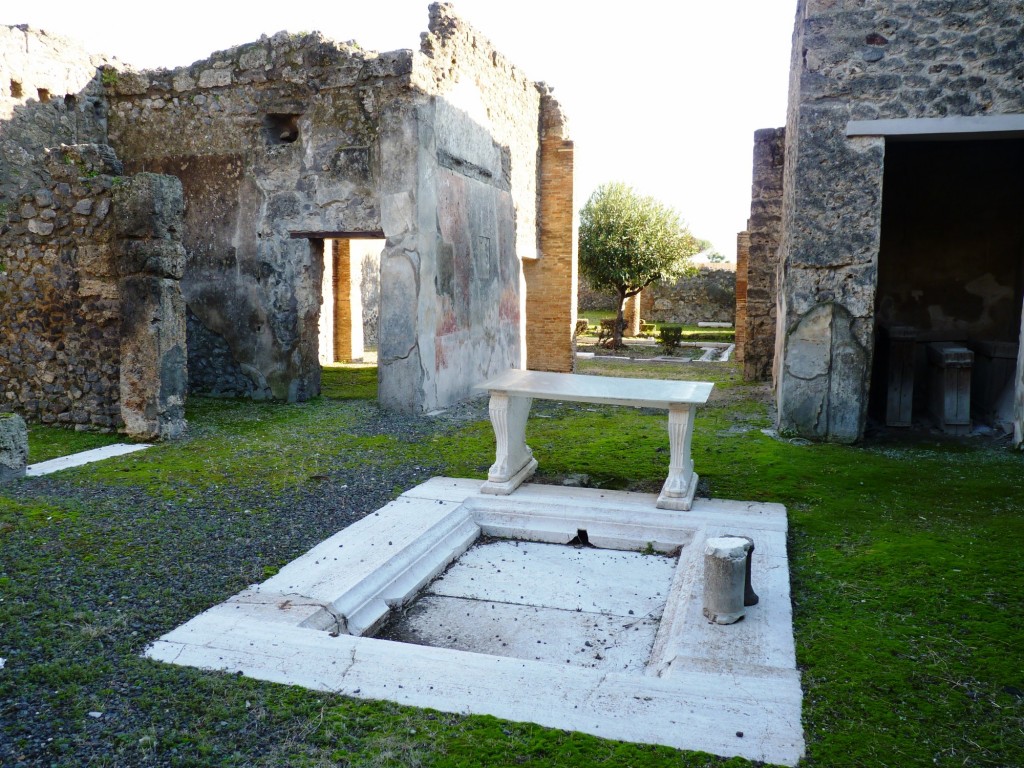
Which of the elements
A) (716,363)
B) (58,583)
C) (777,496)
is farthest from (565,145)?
(58,583)

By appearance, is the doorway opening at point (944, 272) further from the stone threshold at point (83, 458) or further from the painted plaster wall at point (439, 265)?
the stone threshold at point (83, 458)

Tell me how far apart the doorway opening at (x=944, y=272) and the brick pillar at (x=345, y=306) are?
348 inches

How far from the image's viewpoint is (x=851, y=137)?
7.11 meters

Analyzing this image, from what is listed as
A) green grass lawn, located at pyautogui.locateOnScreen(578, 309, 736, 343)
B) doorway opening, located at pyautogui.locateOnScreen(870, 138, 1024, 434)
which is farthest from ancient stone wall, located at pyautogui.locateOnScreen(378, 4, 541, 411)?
green grass lawn, located at pyautogui.locateOnScreen(578, 309, 736, 343)

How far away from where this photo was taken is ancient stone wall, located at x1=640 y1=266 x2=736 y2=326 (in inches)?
1048

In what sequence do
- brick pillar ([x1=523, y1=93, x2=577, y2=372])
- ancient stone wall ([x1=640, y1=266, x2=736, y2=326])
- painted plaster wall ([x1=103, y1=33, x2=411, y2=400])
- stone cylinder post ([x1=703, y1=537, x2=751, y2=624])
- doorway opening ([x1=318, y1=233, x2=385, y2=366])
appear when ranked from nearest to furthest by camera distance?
stone cylinder post ([x1=703, y1=537, x2=751, y2=624]) < painted plaster wall ([x1=103, y1=33, x2=411, y2=400]) < brick pillar ([x1=523, y1=93, x2=577, y2=372]) < doorway opening ([x1=318, y1=233, x2=385, y2=366]) < ancient stone wall ([x1=640, y1=266, x2=736, y2=326])

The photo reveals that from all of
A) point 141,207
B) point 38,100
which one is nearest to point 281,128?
point 38,100

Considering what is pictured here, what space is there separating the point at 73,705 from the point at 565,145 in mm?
12136

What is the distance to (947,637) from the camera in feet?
11.4

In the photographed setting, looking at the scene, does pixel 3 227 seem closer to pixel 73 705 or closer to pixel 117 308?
pixel 117 308

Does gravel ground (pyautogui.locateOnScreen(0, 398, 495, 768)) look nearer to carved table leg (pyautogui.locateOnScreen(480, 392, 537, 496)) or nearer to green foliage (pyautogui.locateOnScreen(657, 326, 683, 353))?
carved table leg (pyautogui.locateOnScreen(480, 392, 537, 496))

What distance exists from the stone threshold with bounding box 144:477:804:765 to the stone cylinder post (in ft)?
0.19

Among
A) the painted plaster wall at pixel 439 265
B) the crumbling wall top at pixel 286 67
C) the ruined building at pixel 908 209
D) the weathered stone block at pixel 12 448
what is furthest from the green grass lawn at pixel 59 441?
the ruined building at pixel 908 209

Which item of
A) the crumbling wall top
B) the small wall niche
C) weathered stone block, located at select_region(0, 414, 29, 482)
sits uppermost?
the crumbling wall top
